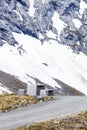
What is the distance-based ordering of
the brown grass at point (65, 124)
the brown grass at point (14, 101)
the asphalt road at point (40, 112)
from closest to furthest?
the brown grass at point (65, 124), the asphalt road at point (40, 112), the brown grass at point (14, 101)

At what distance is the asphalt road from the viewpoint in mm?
24866

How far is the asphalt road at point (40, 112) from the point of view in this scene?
24866mm

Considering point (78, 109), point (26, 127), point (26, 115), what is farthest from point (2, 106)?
point (26, 127)

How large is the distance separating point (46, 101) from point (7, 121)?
8250 mm

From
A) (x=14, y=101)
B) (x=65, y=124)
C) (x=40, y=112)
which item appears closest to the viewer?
(x=65, y=124)

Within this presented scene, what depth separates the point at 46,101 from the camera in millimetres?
33281

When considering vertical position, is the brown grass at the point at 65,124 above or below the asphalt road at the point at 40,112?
below

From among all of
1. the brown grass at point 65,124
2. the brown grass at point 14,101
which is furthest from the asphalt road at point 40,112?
the brown grass at point 65,124

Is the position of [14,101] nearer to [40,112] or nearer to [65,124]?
[40,112]

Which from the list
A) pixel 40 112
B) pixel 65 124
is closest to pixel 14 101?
pixel 40 112

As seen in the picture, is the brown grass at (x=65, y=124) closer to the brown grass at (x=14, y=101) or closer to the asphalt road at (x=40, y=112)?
the asphalt road at (x=40, y=112)

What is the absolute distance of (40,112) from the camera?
28.3 meters

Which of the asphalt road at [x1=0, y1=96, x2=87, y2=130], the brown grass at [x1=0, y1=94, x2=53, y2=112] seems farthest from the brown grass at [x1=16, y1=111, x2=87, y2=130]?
the brown grass at [x1=0, y1=94, x2=53, y2=112]

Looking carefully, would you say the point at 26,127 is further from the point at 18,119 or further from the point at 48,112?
the point at 48,112
